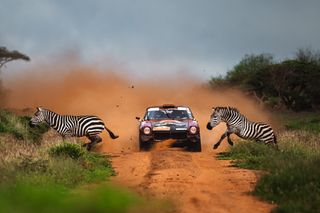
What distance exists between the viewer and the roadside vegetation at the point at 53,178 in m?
2.98

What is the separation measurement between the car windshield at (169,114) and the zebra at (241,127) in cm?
117

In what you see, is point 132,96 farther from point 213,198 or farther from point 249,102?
point 213,198

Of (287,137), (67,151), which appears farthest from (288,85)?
(67,151)

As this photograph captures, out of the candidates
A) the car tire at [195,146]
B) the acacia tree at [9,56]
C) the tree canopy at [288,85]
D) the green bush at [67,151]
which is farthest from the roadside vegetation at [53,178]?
the tree canopy at [288,85]

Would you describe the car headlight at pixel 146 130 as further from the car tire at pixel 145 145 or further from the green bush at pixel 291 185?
the green bush at pixel 291 185

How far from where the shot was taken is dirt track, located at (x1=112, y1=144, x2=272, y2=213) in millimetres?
10961

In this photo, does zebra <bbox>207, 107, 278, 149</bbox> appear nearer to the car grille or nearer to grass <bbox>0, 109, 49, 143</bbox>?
the car grille

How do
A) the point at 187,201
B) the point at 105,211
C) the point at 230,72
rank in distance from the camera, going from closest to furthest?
the point at 105,211, the point at 187,201, the point at 230,72

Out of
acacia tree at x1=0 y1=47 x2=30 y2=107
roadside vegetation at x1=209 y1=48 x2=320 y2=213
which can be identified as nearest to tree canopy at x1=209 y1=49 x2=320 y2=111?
roadside vegetation at x1=209 y1=48 x2=320 y2=213

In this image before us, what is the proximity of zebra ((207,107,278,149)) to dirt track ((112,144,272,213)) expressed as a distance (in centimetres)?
244

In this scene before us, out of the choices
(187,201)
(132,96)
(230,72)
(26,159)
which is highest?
(230,72)

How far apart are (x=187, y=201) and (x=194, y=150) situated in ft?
38.6

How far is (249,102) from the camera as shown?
49.5m

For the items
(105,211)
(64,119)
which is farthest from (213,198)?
(64,119)
